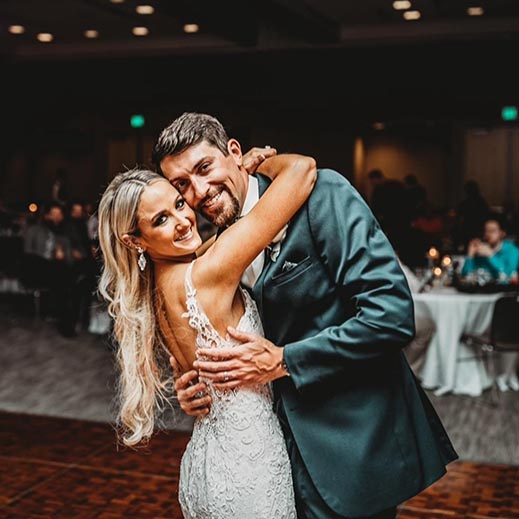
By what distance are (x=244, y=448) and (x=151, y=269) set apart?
0.50 meters

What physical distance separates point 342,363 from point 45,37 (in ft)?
35.1

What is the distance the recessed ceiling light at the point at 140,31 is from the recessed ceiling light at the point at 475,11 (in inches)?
158

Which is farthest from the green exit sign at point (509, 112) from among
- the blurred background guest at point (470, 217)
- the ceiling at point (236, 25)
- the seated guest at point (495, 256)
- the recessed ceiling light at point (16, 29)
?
the recessed ceiling light at point (16, 29)

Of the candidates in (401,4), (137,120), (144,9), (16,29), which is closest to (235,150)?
(401,4)

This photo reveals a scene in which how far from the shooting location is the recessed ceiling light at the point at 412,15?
976cm

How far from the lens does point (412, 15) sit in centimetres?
991

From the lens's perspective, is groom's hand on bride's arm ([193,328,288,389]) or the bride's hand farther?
the bride's hand

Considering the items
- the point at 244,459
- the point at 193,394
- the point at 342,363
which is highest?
the point at 342,363

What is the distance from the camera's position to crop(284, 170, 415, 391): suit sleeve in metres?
1.87

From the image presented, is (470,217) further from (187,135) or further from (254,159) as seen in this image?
(187,135)

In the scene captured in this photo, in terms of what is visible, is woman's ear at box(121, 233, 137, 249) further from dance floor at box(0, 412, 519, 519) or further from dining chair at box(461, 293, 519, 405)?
dining chair at box(461, 293, 519, 405)

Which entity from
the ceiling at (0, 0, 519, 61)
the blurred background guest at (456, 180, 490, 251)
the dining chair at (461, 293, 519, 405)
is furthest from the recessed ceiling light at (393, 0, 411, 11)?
→ the dining chair at (461, 293, 519, 405)

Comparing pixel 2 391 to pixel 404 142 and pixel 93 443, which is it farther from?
pixel 404 142

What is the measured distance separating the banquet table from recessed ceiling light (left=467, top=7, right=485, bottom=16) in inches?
178
